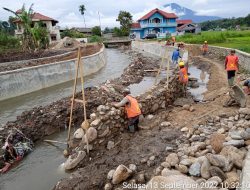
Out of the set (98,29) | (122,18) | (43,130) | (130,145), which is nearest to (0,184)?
(43,130)

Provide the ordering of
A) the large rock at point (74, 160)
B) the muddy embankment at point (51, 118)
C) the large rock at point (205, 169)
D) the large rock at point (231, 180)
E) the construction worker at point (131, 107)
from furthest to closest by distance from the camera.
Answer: the muddy embankment at point (51, 118) → the construction worker at point (131, 107) → the large rock at point (74, 160) → the large rock at point (205, 169) → the large rock at point (231, 180)

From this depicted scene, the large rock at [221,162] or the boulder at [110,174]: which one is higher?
the large rock at [221,162]

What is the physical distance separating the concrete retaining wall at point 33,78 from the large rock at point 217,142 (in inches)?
550

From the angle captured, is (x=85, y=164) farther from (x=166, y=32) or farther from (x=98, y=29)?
(x=98, y=29)

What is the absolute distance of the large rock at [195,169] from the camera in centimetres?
538

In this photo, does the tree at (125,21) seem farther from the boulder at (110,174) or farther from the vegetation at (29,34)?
the boulder at (110,174)

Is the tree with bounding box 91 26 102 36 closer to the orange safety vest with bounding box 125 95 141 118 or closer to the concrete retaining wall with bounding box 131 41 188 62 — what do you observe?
the concrete retaining wall with bounding box 131 41 188 62

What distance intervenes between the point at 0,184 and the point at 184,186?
17.6 ft

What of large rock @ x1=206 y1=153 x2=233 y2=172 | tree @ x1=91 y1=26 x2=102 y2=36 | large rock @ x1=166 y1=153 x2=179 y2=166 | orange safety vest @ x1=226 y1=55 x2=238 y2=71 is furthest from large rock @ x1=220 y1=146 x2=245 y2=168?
tree @ x1=91 y1=26 x2=102 y2=36

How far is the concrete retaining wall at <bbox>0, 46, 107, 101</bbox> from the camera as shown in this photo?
1672cm

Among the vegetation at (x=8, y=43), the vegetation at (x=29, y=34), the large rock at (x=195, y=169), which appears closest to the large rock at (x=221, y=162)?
the large rock at (x=195, y=169)

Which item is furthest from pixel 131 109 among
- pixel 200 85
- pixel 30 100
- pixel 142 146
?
pixel 30 100

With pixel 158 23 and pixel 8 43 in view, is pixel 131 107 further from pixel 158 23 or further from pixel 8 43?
pixel 158 23

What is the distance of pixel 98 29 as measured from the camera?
249 feet
